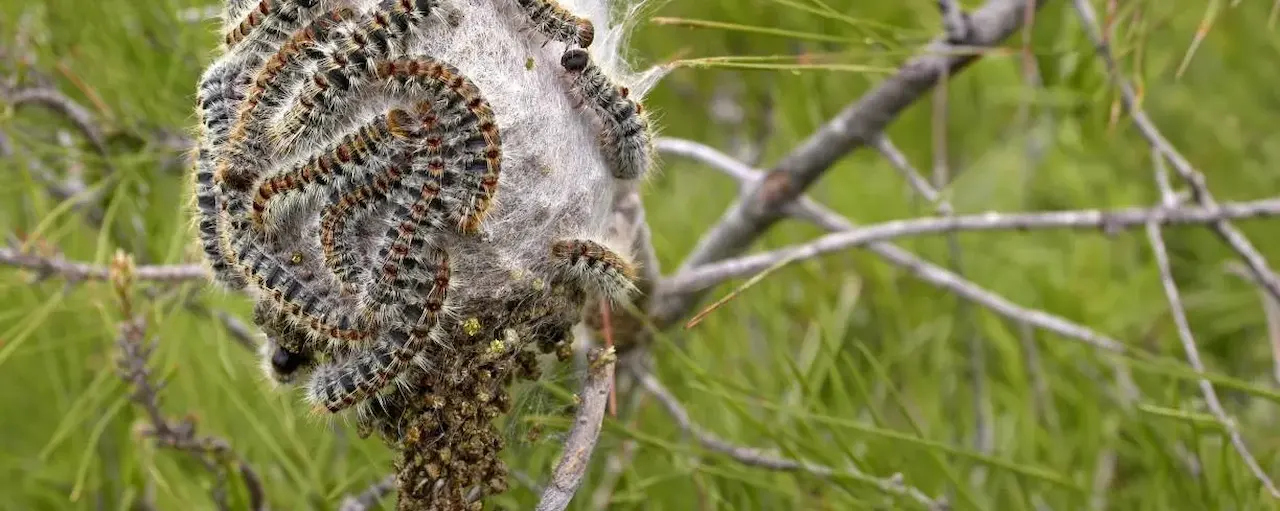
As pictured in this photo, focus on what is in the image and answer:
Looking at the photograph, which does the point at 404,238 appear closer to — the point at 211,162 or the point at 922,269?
the point at 211,162

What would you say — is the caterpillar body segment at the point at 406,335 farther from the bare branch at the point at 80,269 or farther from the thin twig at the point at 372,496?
the bare branch at the point at 80,269

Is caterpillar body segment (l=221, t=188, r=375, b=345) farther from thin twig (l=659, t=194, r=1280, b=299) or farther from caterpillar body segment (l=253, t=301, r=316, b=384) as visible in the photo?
thin twig (l=659, t=194, r=1280, b=299)

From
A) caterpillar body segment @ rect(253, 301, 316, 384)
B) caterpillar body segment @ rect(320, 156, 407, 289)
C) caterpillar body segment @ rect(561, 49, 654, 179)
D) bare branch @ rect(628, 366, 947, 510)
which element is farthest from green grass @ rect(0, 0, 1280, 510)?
caterpillar body segment @ rect(320, 156, 407, 289)

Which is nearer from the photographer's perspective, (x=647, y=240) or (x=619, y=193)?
(x=619, y=193)

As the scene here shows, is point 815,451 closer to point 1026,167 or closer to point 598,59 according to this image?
point 598,59

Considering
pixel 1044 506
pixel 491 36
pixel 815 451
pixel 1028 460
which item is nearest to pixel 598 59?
Answer: pixel 491 36

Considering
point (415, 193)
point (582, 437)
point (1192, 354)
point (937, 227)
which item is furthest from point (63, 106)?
point (1192, 354)
